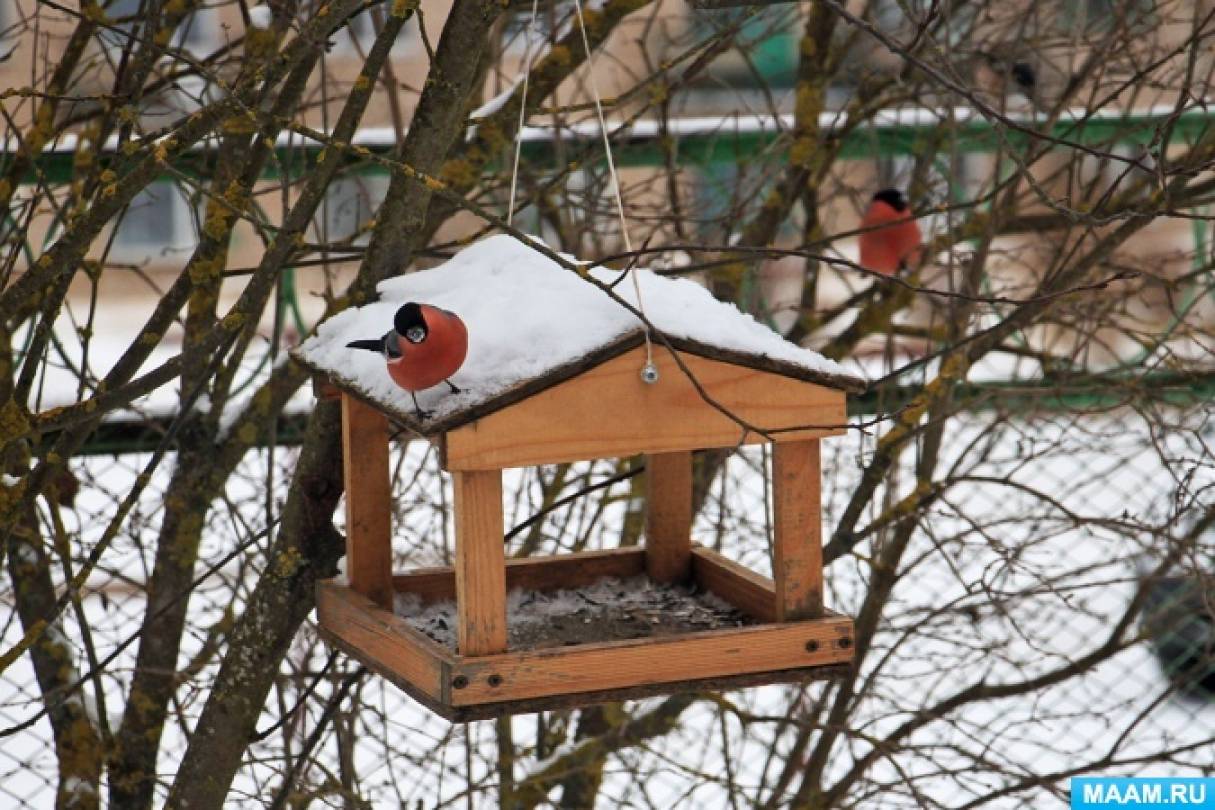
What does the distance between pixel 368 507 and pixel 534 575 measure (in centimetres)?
29

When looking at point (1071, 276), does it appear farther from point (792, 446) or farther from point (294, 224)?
point (294, 224)

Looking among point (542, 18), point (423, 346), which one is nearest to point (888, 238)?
point (542, 18)

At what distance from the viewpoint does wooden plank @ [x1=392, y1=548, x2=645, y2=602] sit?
8.44 ft

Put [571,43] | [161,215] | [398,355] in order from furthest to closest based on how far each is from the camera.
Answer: [161,215]
[571,43]
[398,355]

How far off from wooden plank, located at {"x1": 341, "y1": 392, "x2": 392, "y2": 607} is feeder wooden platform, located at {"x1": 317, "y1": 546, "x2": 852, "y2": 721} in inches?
2.0

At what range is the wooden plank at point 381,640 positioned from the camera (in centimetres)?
211

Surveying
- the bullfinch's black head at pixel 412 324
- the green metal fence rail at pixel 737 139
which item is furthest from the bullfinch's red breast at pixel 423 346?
the green metal fence rail at pixel 737 139

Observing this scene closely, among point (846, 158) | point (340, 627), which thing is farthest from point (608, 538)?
point (340, 627)

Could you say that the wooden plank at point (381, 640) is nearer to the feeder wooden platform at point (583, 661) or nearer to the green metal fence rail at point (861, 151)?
the feeder wooden platform at point (583, 661)

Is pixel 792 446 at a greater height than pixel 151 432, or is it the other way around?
pixel 151 432

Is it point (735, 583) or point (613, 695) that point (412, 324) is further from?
point (735, 583)

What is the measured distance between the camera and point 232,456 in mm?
3027

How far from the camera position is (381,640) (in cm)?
226

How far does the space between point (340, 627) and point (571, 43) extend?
1.16m
